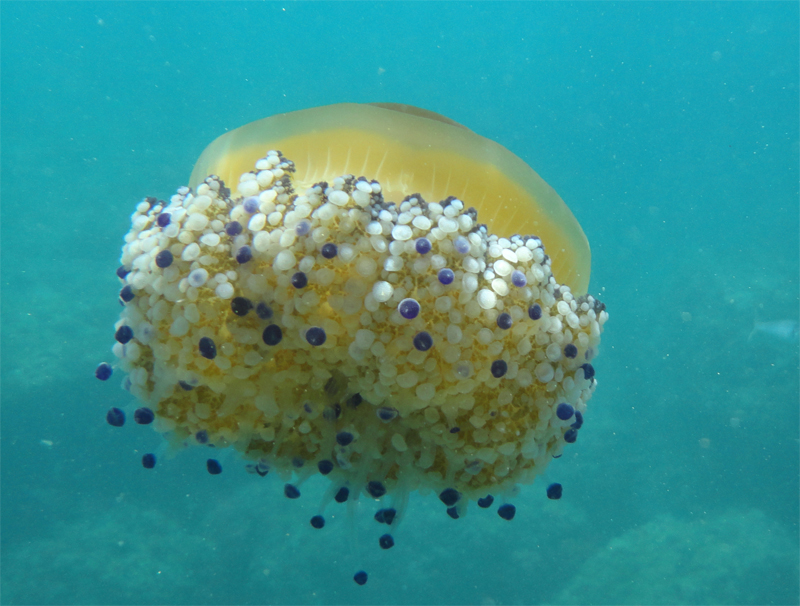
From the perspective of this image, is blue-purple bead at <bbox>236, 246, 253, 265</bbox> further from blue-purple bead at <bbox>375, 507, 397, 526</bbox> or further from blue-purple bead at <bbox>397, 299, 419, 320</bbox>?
blue-purple bead at <bbox>375, 507, 397, 526</bbox>

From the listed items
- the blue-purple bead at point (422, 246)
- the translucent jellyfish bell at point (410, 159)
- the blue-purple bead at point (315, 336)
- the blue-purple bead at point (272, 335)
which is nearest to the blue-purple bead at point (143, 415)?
the blue-purple bead at point (272, 335)

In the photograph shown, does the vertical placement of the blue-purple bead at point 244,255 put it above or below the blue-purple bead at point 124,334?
above

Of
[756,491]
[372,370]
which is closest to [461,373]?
[372,370]

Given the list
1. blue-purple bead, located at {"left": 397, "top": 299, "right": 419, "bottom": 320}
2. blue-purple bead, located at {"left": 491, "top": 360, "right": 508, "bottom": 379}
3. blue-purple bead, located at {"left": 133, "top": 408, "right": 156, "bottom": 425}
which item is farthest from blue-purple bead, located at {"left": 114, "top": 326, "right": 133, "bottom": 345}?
blue-purple bead, located at {"left": 491, "top": 360, "right": 508, "bottom": 379}

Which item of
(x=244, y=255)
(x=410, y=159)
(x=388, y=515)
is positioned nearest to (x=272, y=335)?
(x=244, y=255)

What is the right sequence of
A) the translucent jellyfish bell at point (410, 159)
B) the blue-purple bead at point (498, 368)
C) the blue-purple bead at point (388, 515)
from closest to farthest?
the blue-purple bead at point (498, 368), the translucent jellyfish bell at point (410, 159), the blue-purple bead at point (388, 515)

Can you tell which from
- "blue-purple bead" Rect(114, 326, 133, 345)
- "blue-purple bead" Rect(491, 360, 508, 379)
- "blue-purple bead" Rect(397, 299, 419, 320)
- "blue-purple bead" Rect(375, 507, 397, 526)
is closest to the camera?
"blue-purple bead" Rect(397, 299, 419, 320)

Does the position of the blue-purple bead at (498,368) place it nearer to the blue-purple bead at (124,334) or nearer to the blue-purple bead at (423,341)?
the blue-purple bead at (423,341)
